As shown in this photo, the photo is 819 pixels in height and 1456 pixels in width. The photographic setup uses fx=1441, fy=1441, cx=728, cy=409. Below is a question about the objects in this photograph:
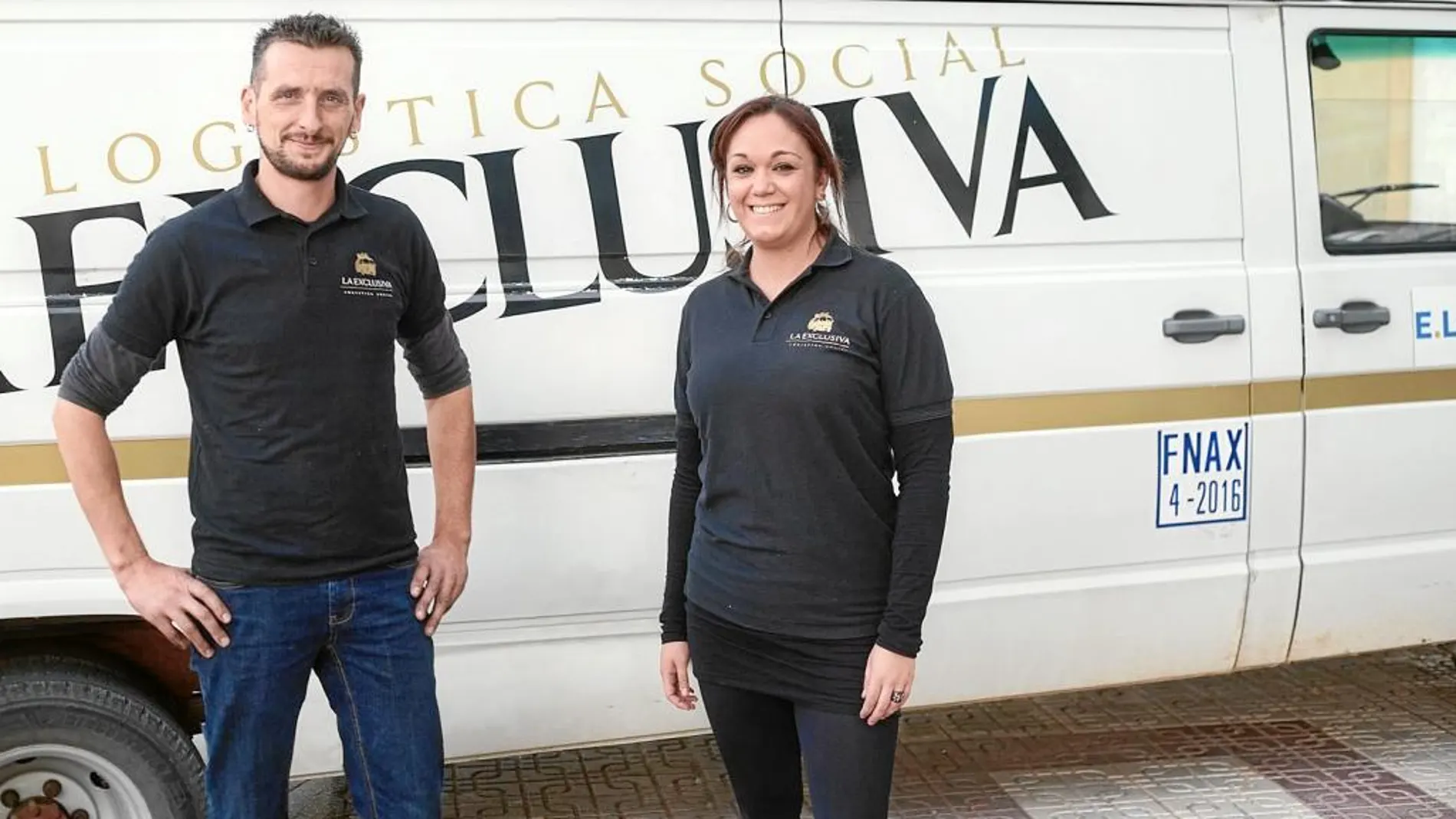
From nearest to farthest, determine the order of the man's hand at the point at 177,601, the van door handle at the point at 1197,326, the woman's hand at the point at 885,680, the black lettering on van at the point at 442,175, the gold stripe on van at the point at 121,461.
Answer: the woman's hand at the point at 885,680
the man's hand at the point at 177,601
the gold stripe on van at the point at 121,461
the black lettering on van at the point at 442,175
the van door handle at the point at 1197,326

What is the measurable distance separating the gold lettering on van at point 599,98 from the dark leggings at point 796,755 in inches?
52.5

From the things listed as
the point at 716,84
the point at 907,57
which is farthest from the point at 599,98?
the point at 907,57

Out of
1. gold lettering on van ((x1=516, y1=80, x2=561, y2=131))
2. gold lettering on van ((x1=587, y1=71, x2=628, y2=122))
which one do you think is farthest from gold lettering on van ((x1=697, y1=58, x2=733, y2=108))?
gold lettering on van ((x1=516, y1=80, x2=561, y2=131))

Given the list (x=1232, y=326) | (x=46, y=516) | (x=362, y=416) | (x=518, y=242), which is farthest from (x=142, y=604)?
(x=1232, y=326)

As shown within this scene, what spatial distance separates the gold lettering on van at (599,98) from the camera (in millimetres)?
3111

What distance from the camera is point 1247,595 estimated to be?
3650 millimetres

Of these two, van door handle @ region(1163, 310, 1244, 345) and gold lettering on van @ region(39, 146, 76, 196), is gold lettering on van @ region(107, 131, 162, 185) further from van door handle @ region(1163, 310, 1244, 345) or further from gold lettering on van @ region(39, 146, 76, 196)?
van door handle @ region(1163, 310, 1244, 345)

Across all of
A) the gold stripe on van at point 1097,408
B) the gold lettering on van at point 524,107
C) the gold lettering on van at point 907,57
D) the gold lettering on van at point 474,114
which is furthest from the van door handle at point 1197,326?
the gold lettering on van at point 474,114

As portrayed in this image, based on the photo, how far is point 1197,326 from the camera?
138 inches

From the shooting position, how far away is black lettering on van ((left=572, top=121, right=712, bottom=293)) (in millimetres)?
3113

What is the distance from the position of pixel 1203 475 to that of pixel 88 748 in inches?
102

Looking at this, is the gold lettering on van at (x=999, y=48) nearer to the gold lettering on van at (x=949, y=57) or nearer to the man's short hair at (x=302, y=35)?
the gold lettering on van at (x=949, y=57)

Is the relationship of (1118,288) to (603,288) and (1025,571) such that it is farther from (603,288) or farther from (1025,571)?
(603,288)

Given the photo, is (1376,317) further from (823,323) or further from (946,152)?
(823,323)
